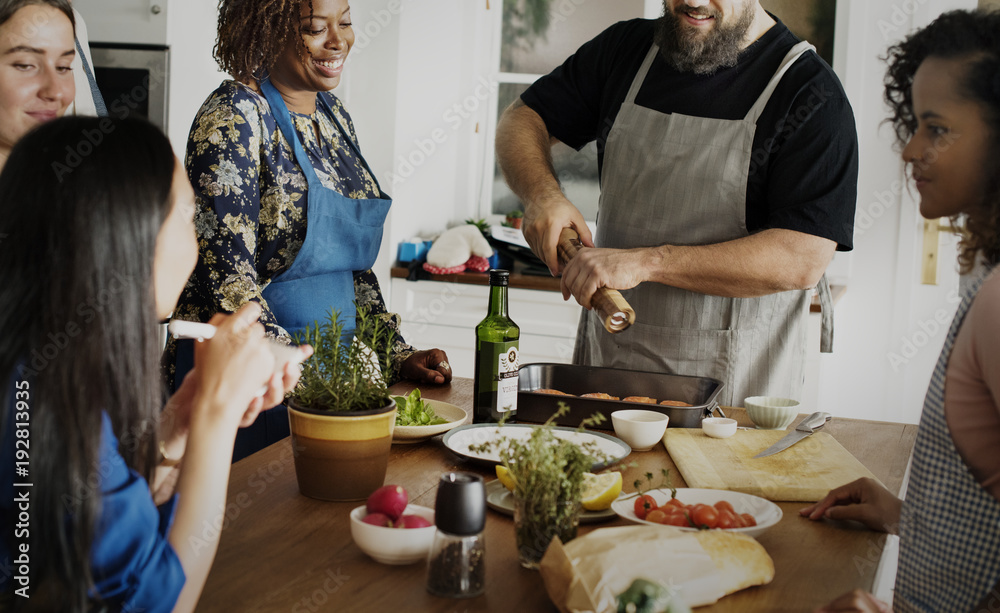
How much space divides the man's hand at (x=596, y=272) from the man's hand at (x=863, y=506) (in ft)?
1.80

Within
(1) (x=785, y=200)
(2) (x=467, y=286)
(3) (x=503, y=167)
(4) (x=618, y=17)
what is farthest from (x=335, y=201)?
(4) (x=618, y=17)

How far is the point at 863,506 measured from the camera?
1.09m

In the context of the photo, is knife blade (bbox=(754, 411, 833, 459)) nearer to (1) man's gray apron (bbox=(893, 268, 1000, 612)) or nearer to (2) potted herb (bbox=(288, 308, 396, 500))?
(1) man's gray apron (bbox=(893, 268, 1000, 612))

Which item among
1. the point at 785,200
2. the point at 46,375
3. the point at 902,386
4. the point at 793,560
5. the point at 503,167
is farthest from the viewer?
→ the point at 902,386

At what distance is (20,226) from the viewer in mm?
785

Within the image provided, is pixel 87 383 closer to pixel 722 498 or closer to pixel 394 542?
pixel 394 542

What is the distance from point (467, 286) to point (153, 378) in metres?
2.76

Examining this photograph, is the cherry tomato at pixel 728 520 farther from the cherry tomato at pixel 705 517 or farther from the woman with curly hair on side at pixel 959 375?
the woman with curly hair on side at pixel 959 375

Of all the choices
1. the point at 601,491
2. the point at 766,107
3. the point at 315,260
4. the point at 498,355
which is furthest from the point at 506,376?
the point at 766,107

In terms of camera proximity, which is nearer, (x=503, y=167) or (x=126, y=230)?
(x=126, y=230)

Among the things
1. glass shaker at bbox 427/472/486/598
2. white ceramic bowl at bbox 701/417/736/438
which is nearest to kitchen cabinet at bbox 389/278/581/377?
white ceramic bowl at bbox 701/417/736/438

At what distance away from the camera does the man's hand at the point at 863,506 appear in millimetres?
1076

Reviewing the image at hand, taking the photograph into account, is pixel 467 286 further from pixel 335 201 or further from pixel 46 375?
pixel 46 375

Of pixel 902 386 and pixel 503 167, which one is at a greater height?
pixel 503 167
